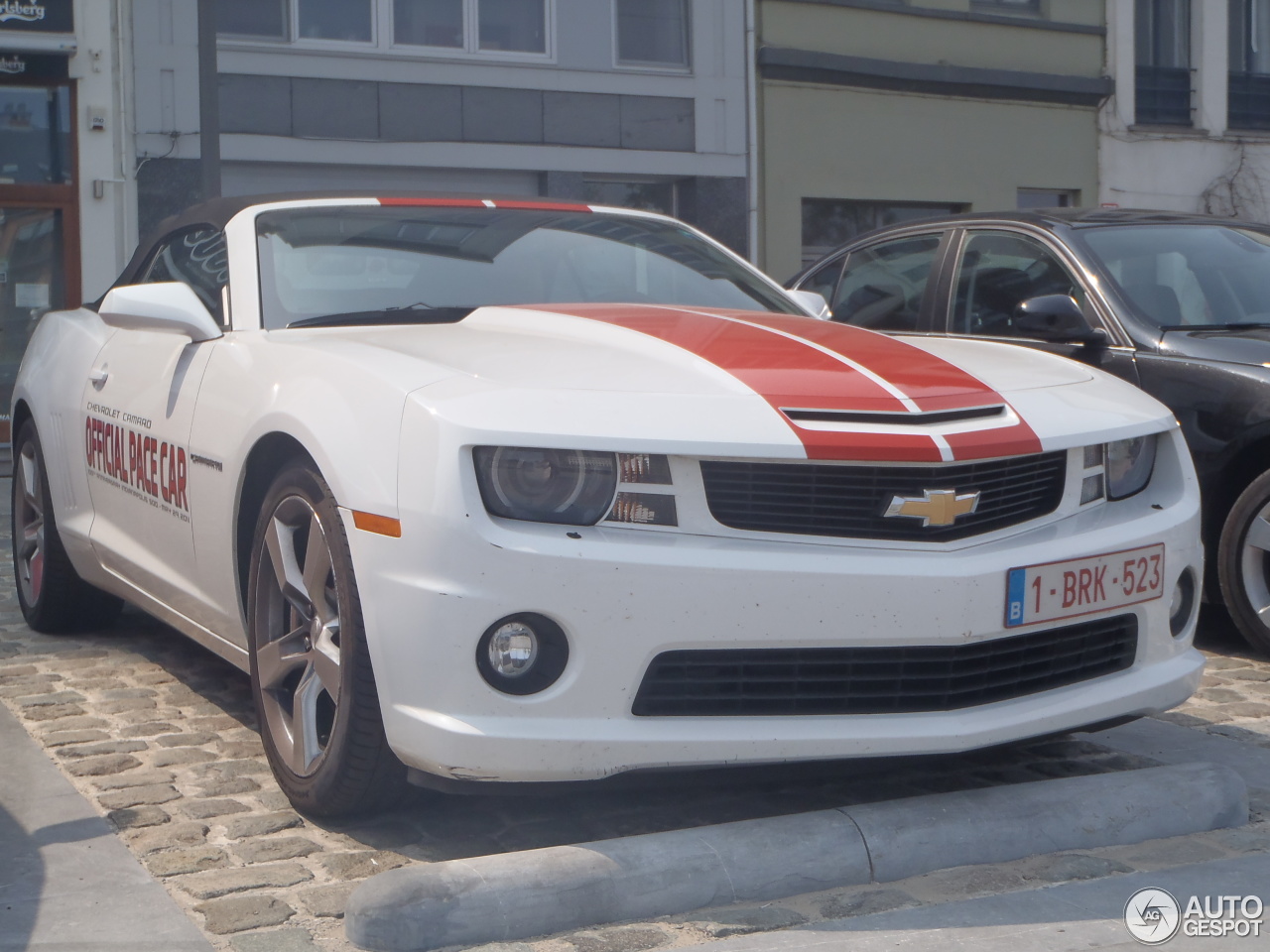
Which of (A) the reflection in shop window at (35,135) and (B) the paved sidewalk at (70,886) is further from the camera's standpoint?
(A) the reflection in shop window at (35,135)

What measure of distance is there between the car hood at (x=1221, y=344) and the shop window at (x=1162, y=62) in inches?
578

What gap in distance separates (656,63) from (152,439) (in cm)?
1268

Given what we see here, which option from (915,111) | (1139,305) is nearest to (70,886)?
(1139,305)

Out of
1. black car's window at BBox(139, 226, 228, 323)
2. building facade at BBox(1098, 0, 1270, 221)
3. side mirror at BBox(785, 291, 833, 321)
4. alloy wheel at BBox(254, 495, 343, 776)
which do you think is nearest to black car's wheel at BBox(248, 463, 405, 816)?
alloy wheel at BBox(254, 495, 343, 776)

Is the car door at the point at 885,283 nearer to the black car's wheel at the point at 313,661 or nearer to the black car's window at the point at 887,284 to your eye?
the black car's window at the point at 887,284

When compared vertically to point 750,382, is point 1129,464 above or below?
below

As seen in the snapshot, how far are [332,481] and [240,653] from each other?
88 cm

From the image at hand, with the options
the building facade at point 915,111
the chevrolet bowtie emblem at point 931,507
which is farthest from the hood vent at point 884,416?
the building facade at point 915,111

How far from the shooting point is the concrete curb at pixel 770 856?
2654mm

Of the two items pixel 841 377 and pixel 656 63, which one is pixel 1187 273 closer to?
pixel 841 377

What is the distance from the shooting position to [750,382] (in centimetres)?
305

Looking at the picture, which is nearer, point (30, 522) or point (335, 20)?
point (30, 522)

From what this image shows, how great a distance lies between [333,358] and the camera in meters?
3.28

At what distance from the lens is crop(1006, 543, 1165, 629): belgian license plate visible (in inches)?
119
